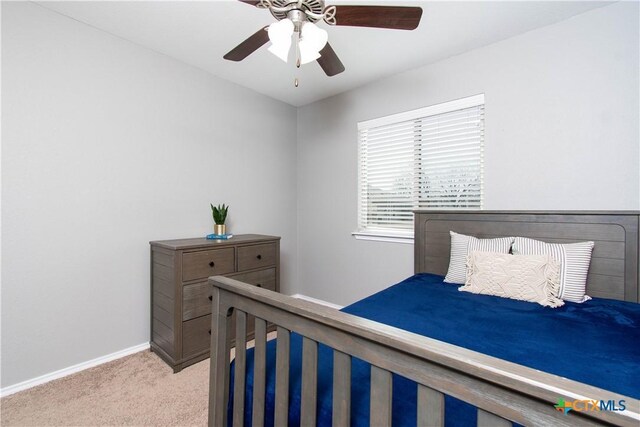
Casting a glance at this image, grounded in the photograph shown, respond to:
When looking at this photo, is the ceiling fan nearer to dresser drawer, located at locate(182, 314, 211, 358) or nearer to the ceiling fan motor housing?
the ceiling fan motor housing

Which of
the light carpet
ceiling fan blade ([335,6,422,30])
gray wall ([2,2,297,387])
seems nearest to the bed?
the light carpet

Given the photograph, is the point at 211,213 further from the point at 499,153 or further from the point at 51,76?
the point at 499,153

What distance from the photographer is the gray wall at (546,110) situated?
186 cm

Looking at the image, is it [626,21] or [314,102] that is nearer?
[626,21]

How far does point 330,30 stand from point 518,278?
2.10 metres

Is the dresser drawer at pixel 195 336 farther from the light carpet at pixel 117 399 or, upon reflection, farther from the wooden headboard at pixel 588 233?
the wooden headboard at pixel 588 233

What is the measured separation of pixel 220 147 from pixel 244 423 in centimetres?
249

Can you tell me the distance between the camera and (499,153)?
2.32 m

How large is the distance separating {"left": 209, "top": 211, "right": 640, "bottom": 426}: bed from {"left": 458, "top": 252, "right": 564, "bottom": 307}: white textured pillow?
8 centimetres

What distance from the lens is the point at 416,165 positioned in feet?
9.23

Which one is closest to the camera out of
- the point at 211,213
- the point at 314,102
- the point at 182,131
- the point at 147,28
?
the point at 147,28

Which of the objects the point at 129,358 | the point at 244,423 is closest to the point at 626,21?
the point at 244,423

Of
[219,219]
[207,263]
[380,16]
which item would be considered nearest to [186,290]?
[207,263]

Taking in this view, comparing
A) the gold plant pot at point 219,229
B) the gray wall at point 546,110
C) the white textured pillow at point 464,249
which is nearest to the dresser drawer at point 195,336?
the gold plant pot at point 219,229
